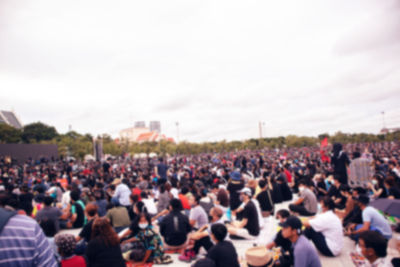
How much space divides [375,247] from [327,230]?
199 centimetres

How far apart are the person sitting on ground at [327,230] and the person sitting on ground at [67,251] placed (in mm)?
3920

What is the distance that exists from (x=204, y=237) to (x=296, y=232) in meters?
2.11

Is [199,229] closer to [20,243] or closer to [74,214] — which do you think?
[20,243]

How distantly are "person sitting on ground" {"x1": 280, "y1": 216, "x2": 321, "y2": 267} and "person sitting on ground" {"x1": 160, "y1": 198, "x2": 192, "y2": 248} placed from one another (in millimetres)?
2435

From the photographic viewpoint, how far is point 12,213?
2188mm

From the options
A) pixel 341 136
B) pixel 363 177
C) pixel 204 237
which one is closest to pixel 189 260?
pixel 204 237

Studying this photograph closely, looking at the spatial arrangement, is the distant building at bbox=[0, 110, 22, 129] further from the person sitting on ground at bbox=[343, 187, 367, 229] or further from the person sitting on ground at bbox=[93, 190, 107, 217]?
the person sitting on ground at bbox=[343, 187, 367, 229]

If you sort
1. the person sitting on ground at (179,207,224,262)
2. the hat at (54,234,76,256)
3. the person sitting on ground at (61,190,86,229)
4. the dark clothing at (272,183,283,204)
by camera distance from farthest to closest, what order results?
the dark clothing at (272,183,283,204) < the person sitting on ground at (61,190,86,229) < the person sitting on ground at (179,207,224,262) < the hat at (54,234,76,256)

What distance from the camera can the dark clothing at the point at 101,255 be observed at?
3.19 metres

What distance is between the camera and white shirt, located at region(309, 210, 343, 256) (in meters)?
4.56

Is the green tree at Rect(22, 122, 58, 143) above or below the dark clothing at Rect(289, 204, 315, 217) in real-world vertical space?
above

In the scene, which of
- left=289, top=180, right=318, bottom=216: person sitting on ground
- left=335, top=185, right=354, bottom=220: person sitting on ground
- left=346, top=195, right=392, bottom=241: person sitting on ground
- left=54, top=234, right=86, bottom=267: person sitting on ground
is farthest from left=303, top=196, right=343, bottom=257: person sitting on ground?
left=54, top=234, right=86, bottom=267: person sitting on ground

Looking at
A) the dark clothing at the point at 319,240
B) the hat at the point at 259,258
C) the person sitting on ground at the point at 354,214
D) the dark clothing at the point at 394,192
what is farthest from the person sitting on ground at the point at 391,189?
the hat at the point at 259,258

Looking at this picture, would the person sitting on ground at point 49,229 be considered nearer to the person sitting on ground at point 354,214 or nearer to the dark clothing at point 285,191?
the person sitting on ground at point 354,214
